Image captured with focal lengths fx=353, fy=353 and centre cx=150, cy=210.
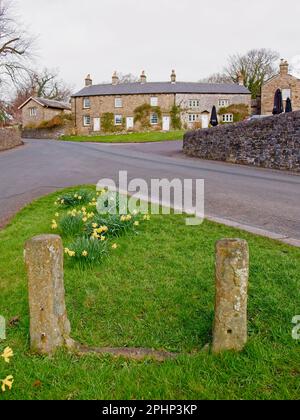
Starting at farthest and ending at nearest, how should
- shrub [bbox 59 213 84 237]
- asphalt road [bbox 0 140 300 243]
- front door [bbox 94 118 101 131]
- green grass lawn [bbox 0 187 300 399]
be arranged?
front door [bbox 94 118 101 131] → asphalt road [bbox 0 140 300 243] → shrub [bbox 59 213 84 237] → green grass lawn [bbox 0 187 300 399]

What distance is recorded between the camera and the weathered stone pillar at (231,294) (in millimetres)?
2674

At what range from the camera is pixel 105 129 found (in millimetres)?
51625

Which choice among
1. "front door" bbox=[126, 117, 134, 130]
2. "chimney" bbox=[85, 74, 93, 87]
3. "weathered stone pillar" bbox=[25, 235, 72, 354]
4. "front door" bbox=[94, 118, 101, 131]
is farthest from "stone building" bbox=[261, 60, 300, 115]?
"weathered stone pillar" bbox=[25, 235, 72, 354]

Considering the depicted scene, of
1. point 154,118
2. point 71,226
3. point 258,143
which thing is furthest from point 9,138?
point 71,226

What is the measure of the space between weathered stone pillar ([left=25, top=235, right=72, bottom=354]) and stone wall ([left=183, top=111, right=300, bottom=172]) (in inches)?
524

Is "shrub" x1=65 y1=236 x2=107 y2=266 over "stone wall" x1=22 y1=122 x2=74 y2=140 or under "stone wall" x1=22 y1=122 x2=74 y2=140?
under

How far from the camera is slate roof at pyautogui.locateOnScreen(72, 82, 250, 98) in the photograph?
4994 cm

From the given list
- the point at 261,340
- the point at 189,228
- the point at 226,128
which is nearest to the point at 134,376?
the point at 261,340

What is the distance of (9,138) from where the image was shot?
98.1ft

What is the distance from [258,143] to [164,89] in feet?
123

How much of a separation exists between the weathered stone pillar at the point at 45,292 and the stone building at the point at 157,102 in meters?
49.0

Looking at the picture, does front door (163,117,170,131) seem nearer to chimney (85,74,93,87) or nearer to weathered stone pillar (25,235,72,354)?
chimney (85,74,93,87)

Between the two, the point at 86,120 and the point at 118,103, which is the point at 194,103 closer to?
the point at 118,103
